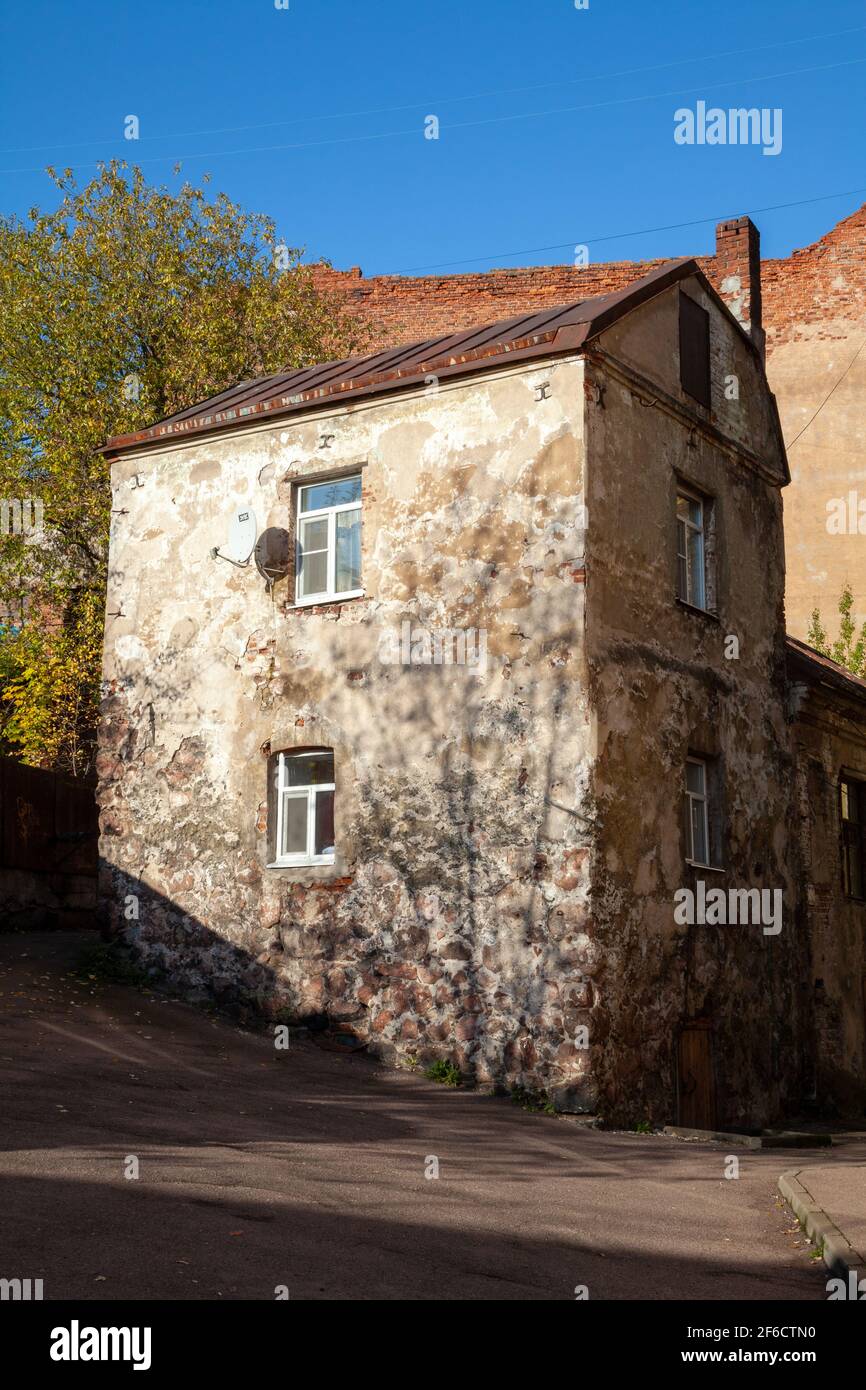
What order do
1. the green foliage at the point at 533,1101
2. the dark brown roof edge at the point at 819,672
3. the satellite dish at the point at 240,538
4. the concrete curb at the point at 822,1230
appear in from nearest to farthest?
the concrete curb at the point at 822,1230 → the green foliage at the point at 533,1101 → the satellite dish at the point at 240,538 → the dark brown roof edge at the point at 819,672

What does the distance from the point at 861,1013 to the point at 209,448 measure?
11.2 m

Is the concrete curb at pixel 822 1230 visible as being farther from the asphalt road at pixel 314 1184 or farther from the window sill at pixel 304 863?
the window sill at pixel 304 863

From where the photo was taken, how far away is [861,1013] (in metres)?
18.8

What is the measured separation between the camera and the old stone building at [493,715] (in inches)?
539

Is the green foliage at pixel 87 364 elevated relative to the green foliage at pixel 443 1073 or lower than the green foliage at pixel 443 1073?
elevated

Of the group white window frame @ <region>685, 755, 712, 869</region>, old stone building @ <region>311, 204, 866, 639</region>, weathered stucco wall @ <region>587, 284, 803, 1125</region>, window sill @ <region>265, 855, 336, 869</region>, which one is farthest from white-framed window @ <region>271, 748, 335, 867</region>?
old stone building @ <region>311, 204, 866, 639</region>

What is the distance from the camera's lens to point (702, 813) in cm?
1577

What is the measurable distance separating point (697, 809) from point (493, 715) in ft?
10.0

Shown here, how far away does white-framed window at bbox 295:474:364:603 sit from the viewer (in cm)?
1558

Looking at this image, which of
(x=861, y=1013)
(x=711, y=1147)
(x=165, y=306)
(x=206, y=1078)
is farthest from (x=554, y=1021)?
(x=165, y=306)

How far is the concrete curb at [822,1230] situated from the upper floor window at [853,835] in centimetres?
935

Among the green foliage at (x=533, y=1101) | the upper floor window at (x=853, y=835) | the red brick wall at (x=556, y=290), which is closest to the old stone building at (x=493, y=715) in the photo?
the green foliage at (x=533, y=1101)
